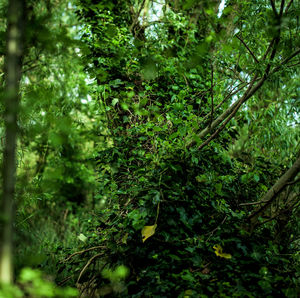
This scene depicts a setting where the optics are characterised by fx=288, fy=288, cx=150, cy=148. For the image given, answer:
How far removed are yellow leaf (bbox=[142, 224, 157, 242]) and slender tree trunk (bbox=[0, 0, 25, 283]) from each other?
1126 mm

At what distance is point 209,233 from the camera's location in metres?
2.03

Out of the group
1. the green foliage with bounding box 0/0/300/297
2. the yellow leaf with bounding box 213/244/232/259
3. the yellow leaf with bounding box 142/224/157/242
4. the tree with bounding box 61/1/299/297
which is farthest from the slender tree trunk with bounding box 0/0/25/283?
the yellow leaf with bounding box 213/244/232/259

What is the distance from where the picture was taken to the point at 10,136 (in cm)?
88

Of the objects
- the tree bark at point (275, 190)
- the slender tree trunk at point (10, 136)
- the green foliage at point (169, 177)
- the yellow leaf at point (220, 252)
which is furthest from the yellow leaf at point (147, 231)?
the slender tree trunk at point (10, 136)

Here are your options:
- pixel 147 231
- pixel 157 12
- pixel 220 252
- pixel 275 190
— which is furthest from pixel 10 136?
pixel 157 12

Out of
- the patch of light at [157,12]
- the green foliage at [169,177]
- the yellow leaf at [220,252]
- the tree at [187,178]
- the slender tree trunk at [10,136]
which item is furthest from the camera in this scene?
the patch of light at [157,12]

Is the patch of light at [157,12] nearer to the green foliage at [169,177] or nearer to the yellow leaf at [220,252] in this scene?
the green foliage at [169,177]

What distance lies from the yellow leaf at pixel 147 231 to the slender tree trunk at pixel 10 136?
113 cm

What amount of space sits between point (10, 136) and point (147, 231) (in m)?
1.30

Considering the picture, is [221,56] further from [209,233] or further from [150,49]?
[209,233]

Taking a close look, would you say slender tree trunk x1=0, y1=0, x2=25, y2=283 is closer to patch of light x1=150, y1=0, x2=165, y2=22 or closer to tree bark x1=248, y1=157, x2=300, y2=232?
tree bark x1=248, y1=157, x2=300, y2=232

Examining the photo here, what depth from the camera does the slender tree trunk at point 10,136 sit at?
83cm

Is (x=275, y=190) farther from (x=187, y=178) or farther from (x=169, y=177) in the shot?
(x=169, y=177)

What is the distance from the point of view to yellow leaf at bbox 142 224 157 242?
1914mm
